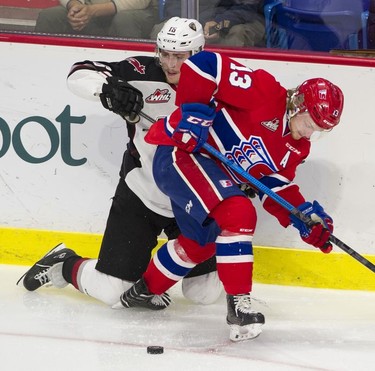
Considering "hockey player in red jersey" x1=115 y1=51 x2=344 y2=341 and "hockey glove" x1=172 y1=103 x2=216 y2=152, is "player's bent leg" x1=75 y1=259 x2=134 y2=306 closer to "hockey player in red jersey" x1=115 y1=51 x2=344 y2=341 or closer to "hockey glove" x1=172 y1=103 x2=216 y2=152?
"hockey player in red jersey" x1=115 y1=51 x2=344 y2=341

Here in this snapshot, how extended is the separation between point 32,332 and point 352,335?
3.40 feet

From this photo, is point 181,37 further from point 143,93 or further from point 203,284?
point 203,284

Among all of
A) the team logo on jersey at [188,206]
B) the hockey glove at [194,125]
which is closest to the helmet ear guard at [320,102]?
the hockey glove at [194,125]

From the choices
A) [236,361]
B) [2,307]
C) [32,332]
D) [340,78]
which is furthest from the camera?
[340,78]

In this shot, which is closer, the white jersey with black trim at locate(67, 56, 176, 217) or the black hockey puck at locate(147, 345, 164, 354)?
the black hockey puck at locate(147, 345, 164, 354)

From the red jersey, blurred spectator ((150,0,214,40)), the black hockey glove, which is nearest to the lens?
the red jersey

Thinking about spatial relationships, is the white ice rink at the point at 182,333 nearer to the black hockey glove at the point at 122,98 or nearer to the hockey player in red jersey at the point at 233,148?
the hockey player in red jersey at the point at 233,148

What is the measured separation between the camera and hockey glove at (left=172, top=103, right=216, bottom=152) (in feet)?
10.6

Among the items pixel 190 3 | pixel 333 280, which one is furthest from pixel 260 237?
pixel 190 3

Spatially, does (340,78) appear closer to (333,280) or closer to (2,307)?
(333,280)

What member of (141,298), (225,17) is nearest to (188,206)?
(141,298)

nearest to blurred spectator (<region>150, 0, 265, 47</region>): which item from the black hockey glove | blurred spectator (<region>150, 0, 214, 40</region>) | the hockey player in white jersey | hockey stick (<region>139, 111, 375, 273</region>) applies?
blurred spectator (<region>150, 0, 214, 40</region>)

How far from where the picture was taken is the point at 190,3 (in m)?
4.04

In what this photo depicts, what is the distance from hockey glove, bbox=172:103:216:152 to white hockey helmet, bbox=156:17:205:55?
13.3 inches
